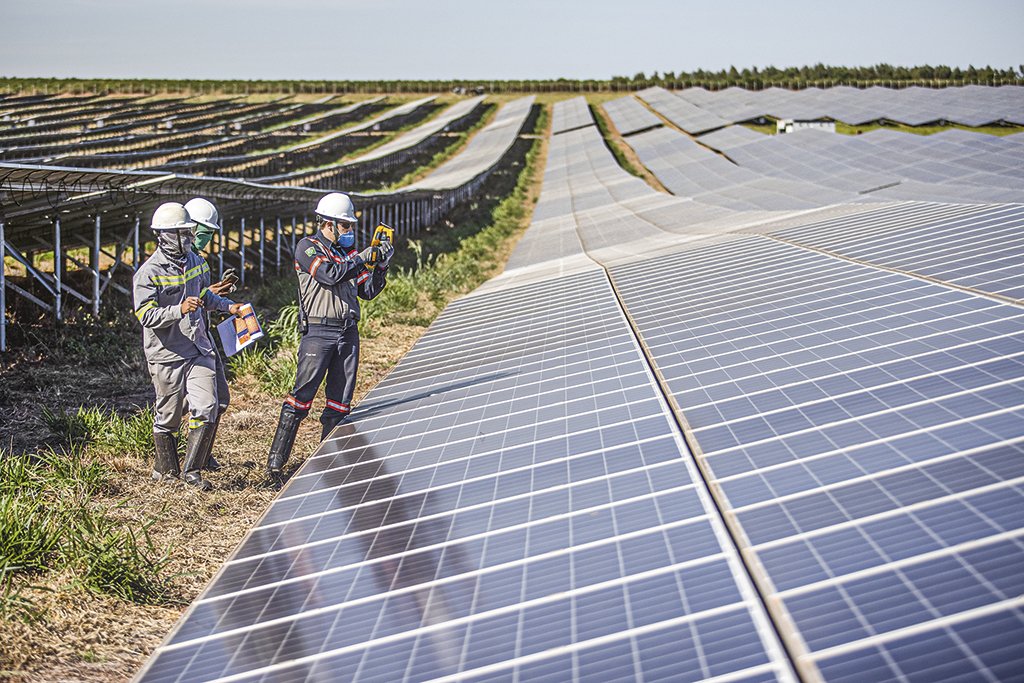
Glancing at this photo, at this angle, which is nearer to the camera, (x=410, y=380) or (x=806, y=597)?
(x=806, y=597)

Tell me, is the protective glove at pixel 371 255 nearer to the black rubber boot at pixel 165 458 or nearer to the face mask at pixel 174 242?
the face mask at pixel 174 242

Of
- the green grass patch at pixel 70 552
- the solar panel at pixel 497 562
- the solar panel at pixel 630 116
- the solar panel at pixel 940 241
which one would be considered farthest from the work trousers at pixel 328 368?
the solar panel at pixel 630 116

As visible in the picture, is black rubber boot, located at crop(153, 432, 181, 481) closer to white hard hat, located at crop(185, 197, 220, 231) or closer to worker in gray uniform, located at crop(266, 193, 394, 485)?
worker in gray uniform, located at crop(266, 193, 394, 485)

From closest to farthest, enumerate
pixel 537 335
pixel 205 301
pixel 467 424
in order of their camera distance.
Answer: pixel 467 424 < pixel 205 301 < pixel 537 335

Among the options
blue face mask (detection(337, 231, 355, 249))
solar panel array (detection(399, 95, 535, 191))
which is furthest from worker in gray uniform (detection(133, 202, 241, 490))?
solar panel array (detection(399, 95, 535, 191))

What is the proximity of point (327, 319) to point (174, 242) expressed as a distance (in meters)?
1.61

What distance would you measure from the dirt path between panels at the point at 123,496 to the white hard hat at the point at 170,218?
8.25ft

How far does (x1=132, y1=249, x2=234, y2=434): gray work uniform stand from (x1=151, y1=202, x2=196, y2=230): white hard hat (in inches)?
12.7

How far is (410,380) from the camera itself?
10.2 m

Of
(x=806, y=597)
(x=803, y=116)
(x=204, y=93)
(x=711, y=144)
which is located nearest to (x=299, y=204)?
(x=806, y=597)

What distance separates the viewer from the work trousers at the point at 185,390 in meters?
8.73

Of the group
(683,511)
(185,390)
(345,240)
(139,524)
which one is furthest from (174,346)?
(683,511)

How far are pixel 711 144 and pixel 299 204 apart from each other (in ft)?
119

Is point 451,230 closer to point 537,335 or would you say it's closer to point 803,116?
point 537,335
